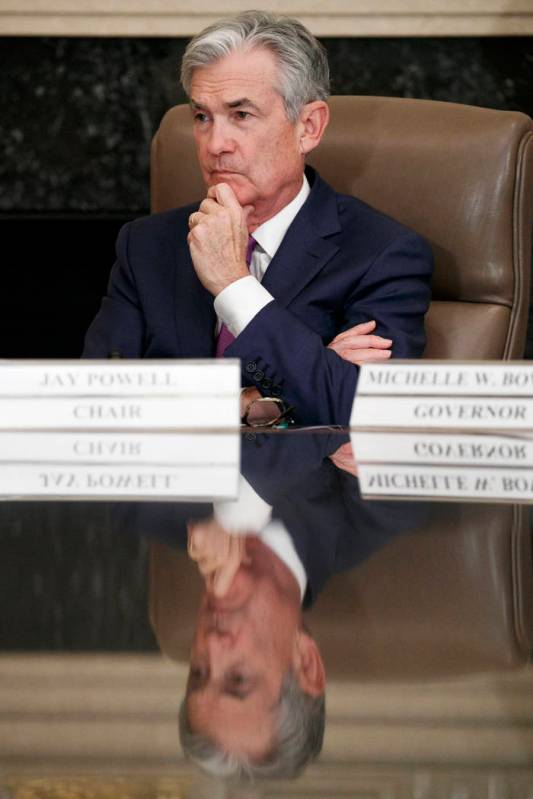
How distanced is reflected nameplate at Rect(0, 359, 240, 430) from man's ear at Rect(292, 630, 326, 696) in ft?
2.24

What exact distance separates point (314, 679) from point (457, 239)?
1.88m

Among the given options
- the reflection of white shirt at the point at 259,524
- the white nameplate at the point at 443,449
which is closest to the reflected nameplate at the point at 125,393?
the white nameplate at the point at 443,449

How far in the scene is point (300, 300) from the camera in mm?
2191

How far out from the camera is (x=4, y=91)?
3.03 metres

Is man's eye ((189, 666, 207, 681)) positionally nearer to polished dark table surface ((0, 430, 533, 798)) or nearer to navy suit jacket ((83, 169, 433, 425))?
polished dark table surface ((0, 430, 533, 798))

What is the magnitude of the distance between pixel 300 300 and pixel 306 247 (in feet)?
0.39

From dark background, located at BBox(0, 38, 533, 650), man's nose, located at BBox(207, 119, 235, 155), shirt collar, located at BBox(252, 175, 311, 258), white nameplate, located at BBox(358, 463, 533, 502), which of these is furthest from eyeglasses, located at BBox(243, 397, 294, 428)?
dark background, located at BBox(0, 38, 533, 650)

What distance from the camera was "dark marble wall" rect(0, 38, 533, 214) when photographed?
2973mm

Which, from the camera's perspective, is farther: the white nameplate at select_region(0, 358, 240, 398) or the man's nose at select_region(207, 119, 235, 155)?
the man's nose at select_region(207, 119, 235, 155)

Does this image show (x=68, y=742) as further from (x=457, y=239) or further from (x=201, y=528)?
(x=457, y=239)

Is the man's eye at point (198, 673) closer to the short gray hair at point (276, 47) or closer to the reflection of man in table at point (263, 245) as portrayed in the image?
the reflection of man in table at point (263, 245)

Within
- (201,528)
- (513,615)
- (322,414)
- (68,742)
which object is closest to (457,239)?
(322,414)

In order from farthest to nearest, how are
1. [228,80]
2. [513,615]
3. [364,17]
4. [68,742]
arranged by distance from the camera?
1. [364,17]
2. [228,80]
3. [513,615]
4. [68,742]

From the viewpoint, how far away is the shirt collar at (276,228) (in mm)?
2309
